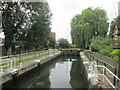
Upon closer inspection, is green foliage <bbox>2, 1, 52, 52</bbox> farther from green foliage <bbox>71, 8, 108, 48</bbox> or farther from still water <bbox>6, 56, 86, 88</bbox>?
green foliage <bbox>71, 8, 108, 48</bbox>

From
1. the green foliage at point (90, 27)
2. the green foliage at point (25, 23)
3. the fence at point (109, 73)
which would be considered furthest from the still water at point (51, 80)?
the green foliage at point (90, 27)

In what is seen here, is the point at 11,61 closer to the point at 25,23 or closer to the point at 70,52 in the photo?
the point at 25,23

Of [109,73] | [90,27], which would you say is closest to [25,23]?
[109,73]

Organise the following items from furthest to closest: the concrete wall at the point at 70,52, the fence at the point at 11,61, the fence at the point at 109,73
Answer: the concrete wall at the point at 70,52 → the fence at the point at 11,61 → the fence at the point at 109,73

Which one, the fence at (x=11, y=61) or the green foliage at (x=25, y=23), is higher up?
the green foliage at (x=25, y=23)

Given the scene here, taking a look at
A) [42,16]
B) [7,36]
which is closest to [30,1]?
[42,16]

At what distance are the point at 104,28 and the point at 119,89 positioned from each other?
19238 mm

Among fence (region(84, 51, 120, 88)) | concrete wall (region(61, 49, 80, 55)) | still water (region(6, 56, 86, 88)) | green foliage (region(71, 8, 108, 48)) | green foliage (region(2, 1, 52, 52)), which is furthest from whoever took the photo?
concrete wall (region(61, 49, 80, 55))

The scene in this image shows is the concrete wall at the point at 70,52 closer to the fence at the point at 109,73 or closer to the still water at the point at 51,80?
the still water at the point at 51,80

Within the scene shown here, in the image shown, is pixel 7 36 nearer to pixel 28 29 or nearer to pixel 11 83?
pixel 28 29

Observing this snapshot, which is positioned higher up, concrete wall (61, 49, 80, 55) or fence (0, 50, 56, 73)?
fence (0, 50, 56, 73)

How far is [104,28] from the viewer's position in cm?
2098

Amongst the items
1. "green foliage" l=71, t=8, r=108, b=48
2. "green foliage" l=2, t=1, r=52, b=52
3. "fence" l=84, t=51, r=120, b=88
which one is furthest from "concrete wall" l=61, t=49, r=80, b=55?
"fence" l=84, t=51, r=120, b=88

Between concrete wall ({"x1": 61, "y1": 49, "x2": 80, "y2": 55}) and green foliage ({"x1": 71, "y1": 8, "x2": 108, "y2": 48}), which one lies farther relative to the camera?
concrete wall ({"x1": 61, "y1": 49, "x2": 80, "y2": 55})
